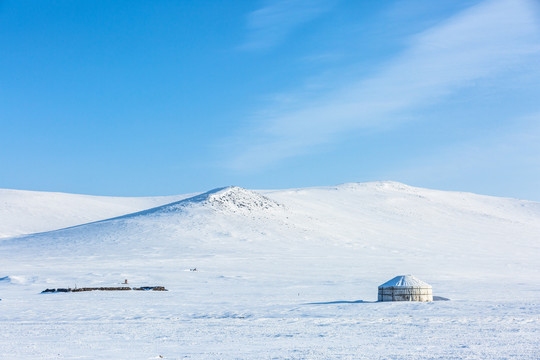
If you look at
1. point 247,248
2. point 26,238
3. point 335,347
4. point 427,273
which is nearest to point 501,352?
point 335,347

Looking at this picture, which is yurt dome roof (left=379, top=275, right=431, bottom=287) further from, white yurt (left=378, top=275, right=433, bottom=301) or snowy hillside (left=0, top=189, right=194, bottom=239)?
snowy hillside (left=0, top=189, right=194, bottom=239)

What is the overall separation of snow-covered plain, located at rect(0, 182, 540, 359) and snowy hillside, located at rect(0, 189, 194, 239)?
18314mm

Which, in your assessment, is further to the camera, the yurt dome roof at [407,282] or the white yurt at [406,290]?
the yurt dome roof at [407,282]

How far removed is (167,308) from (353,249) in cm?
3851

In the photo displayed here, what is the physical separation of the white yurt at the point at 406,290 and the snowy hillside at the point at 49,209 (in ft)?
203

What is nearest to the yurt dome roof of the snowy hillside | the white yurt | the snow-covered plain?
the white yurt

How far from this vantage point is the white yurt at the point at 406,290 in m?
31.5

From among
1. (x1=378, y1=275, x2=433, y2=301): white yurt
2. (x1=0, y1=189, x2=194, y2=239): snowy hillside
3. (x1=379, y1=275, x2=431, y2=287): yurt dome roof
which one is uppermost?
(x1=0, y1=189, x2=194, y2=239): snowy hillside

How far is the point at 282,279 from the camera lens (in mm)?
44469

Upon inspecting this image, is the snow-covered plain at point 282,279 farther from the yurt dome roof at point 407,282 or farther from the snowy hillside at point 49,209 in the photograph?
the snowy hillside at point 49,209

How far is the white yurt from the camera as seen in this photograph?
31.5 meters

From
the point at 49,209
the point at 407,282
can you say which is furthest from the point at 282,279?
the point at 49,209

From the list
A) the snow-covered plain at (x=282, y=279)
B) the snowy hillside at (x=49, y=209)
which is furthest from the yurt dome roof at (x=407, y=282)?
the snowy hillside at (x=49, y=209)

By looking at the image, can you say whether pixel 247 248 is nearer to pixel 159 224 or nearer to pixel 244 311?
pixel 159 224
